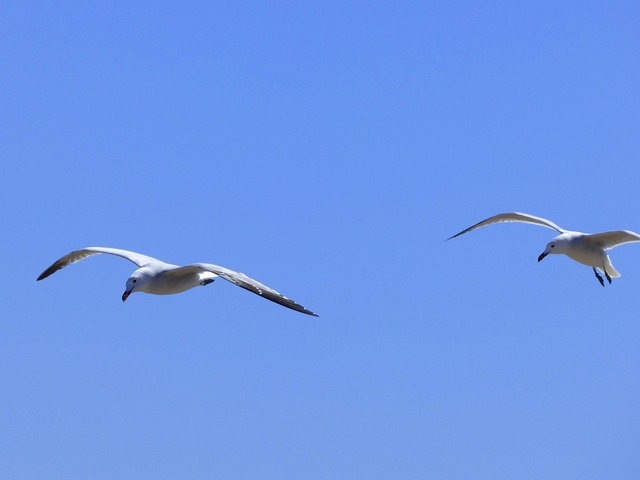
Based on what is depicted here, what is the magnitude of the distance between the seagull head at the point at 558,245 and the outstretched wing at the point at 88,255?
24.5 ft

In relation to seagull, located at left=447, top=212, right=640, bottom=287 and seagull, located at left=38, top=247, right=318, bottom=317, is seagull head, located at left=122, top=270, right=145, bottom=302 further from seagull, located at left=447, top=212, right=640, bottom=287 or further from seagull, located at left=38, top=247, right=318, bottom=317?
seagull, located at left=447, top=212, right=640, bottom=287

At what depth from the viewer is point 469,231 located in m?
23.4

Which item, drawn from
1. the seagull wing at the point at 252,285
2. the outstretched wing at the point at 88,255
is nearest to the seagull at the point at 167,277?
the seagull wing at the point at 252,285

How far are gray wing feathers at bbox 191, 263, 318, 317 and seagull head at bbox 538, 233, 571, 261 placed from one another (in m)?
7.62

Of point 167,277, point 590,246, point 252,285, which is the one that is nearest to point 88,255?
point 167,277

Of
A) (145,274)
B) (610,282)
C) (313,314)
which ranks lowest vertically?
(313,314)

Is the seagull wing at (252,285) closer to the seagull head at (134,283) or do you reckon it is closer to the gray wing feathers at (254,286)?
the gray wing feathers at (254,286)

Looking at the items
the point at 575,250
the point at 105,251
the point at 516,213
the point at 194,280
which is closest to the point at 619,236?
the point at 575,250

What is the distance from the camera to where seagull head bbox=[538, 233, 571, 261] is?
20922mm

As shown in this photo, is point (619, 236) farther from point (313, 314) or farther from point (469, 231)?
point (313, 314)

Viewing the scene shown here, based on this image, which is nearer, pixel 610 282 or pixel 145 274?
pixel 145 274

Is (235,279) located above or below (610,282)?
below

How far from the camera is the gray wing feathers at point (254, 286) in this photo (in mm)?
14633

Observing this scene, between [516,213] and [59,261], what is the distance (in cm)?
926
